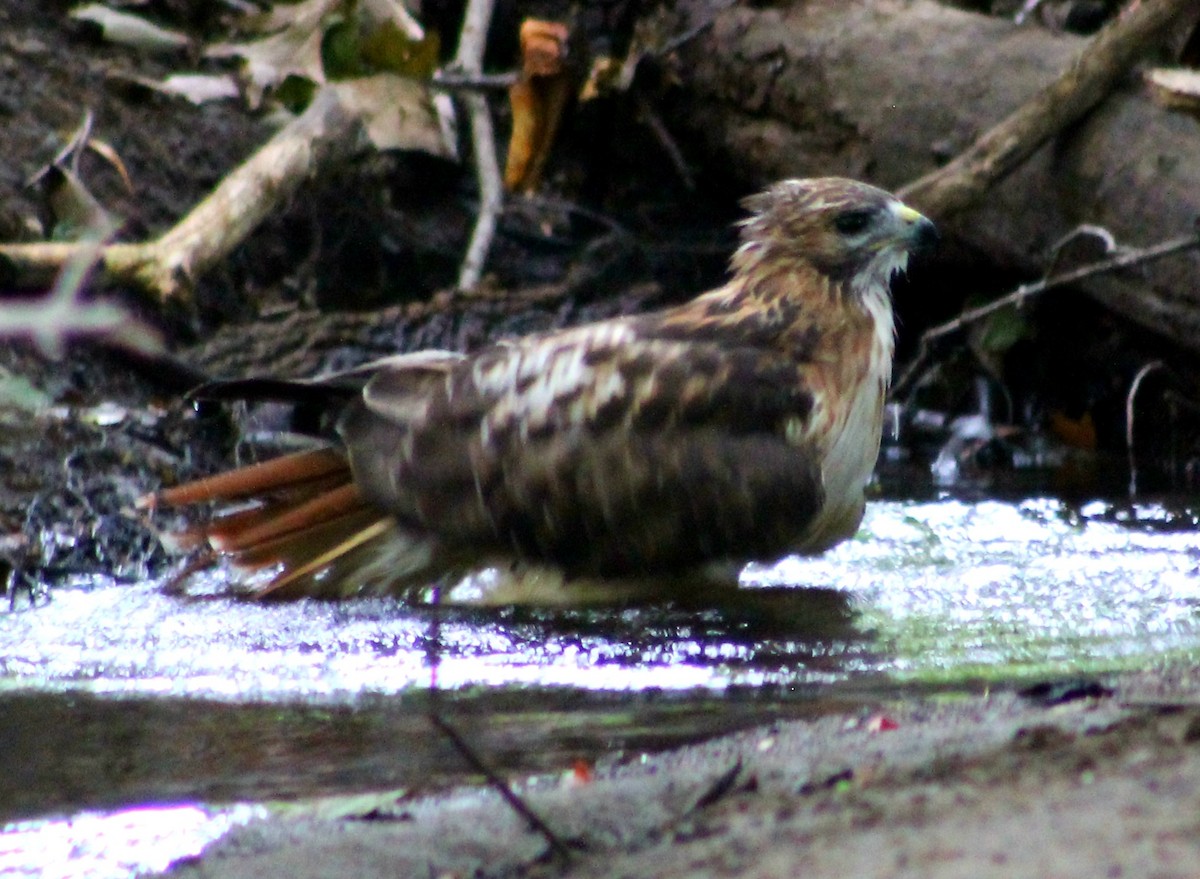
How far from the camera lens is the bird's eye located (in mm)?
4473

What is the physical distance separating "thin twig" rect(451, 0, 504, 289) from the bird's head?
214 cm

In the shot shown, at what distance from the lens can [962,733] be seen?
2590 millimetres

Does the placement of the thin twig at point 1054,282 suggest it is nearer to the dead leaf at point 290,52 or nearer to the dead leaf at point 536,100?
the dead leaf at point 536,100

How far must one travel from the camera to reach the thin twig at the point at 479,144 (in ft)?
22.0

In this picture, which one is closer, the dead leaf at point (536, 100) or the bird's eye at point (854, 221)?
the bird's eye at point (854, 221)

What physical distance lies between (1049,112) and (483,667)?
10.5 ft

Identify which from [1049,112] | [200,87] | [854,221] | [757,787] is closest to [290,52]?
[200,87]

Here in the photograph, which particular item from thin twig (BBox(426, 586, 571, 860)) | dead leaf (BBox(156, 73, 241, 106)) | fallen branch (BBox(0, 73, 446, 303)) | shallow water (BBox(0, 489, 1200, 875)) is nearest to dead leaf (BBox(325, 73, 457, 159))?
fallen branch (BBox(0, 73, 446, 303))

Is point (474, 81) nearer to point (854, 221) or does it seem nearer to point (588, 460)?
point (854, 221)

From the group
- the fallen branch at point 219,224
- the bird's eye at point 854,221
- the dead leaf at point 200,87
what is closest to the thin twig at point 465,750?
the bird's eye at point 854,221

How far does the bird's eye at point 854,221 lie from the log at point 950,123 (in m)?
1.58

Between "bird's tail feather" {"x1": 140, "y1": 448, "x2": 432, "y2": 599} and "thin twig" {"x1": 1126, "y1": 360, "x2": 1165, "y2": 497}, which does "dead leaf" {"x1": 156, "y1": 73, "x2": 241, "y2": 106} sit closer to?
"bird's tail feather" {"x1": 140, "y1": 448, "x2": 432, "y2": 599}

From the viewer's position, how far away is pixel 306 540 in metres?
4.18

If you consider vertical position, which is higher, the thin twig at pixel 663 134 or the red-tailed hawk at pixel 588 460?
the thin twig at pixel 663 134
